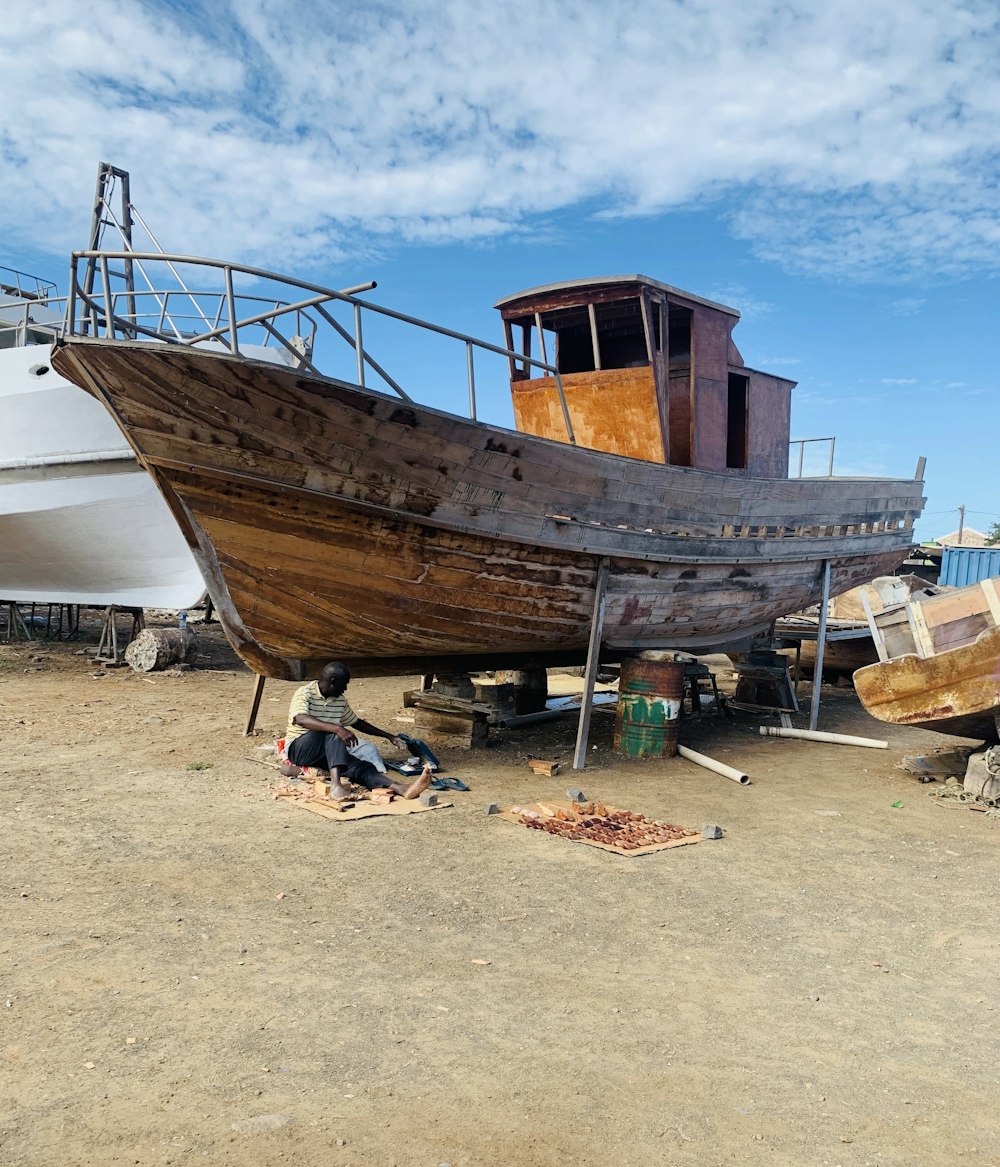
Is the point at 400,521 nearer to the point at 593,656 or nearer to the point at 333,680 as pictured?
the point at 333,680

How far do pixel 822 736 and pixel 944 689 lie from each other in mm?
2296

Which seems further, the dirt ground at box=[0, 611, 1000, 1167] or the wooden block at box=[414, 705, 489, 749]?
the wooden block at box=[414, 705, 489, 749]

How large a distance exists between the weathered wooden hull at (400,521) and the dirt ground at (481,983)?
1.36m

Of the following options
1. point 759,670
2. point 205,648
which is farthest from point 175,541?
point 759,670

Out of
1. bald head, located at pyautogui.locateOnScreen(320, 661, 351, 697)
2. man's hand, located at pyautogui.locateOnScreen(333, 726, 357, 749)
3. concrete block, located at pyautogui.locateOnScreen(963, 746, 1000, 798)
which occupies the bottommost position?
man's hand, located at pyautogui.locateOnScreen(333, 726, 357, 749)

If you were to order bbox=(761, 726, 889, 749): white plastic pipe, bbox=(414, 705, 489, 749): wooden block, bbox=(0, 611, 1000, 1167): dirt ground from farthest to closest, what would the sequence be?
bbox=(761, 726, 889, 749): white plastic pipe
bbox=(414, 705, 489, 749): wooden block
bbox=(0, 611, 1000, 1167): dirt ground

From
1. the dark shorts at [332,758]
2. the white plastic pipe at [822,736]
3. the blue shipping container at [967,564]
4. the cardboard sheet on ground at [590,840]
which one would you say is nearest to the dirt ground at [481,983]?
the cardboard sheet on ground at [590,840]

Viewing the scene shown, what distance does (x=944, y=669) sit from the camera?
6.82 m

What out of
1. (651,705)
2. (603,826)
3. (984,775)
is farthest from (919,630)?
(603,826)

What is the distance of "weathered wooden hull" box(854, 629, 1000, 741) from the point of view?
6.63 meters

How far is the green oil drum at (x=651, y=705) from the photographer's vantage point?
7.86 metres

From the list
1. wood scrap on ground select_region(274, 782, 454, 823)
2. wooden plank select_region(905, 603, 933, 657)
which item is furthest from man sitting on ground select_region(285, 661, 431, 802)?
wooden plank select_region(905, 603, 933, 657)

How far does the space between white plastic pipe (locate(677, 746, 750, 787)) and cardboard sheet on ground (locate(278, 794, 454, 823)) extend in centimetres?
236

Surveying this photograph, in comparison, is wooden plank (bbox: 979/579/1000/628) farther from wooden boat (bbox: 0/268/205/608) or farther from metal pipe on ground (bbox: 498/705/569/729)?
wooden boat (bbox: 0/268/205/608)
